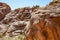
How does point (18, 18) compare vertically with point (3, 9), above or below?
below

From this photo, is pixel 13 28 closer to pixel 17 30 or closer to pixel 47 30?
pixel 17 30

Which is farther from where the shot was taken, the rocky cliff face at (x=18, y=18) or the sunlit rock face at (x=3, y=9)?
the sunlit rock face at (x=3, y=9)

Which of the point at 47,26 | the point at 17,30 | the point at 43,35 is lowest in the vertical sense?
the point at 17,30

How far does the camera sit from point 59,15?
15.3m

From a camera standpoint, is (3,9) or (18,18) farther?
(3,9)

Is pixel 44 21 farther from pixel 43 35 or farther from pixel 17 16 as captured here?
pixel 17 16

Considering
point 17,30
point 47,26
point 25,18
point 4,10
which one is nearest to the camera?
point 47,26


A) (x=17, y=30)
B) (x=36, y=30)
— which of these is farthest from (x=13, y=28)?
(x=36, y=30)

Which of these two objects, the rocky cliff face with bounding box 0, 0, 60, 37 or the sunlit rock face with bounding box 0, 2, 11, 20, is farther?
the sunlit rock face with bounding box 0, 2, 11, 20

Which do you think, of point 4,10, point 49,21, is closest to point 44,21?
point 49,21

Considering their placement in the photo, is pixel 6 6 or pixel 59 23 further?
pixel 6 6

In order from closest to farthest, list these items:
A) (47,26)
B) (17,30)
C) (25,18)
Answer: (47,26) < (17,30) < (25,18)

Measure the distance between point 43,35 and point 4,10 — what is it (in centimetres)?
5698

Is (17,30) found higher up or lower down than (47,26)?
lower down
